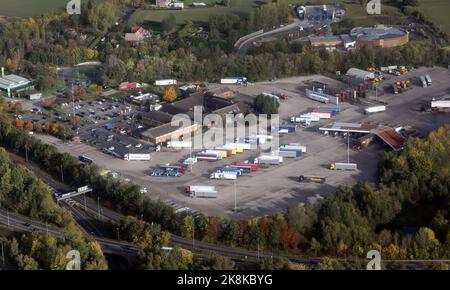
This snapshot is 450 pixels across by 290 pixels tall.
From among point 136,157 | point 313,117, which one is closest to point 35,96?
point 136,157

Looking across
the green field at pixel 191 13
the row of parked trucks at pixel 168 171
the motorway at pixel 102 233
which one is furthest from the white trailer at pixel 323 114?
the green field at pixel 191 13

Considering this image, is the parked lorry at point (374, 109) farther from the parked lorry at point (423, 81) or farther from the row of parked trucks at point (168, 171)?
the row of parked trucks at point (168, 171)

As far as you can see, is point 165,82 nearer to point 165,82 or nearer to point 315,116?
→ point 165,82

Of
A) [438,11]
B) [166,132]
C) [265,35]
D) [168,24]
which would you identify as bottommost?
[166,132]

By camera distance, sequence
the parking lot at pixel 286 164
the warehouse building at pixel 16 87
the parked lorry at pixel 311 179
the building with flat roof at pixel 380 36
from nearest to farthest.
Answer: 1. the parking lot at pixel 286 164
2. the parked lorry at pixel 311 179
3. the warehouse building at pixel 16 87
4. the building with flat roof at pixel 380 36

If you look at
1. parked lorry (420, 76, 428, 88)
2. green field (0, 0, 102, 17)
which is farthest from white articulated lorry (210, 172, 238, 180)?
green field (0, 0, 102, 17)

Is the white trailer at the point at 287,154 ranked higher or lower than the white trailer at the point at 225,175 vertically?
higher

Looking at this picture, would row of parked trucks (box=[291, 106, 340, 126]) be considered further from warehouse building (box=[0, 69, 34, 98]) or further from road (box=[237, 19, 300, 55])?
warehouse building (box=[0, 69, 34, 98])
